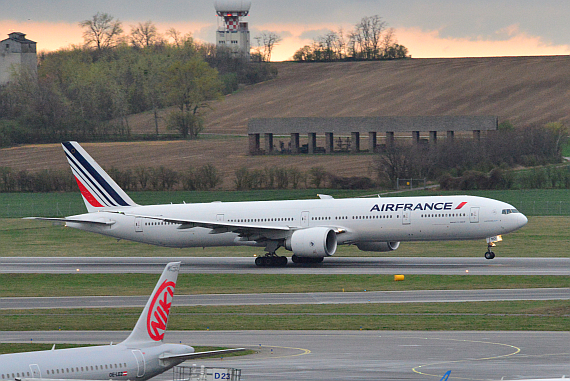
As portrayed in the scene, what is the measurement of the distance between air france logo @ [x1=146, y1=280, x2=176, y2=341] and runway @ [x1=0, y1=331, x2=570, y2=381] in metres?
3.61

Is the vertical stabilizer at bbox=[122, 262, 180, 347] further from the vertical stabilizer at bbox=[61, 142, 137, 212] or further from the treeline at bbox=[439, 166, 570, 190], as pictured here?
the treeline at bbox=[439, 166, 570, 190]

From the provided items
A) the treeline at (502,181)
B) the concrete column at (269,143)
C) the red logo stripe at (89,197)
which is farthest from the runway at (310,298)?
the concrete column at (269,143)

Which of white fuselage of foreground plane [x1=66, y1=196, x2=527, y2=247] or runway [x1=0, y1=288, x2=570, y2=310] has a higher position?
white fuselage of foreground plane [x1=66, y1=196, x2=527, y2=247]

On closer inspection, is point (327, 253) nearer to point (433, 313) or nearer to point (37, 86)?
point (433, 313)

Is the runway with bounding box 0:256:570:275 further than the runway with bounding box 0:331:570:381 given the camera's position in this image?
Yes

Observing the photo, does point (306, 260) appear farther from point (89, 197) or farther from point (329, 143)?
point (329, 143)

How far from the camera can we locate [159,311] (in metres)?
22.4

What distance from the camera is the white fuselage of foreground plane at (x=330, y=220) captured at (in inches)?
2197

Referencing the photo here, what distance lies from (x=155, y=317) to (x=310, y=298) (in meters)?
21.9

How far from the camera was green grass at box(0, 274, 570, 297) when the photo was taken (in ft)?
154

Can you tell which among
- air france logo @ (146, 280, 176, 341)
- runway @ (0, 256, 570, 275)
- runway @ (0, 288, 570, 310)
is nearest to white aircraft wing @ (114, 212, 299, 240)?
runway @ (0, 256, 570, 275)

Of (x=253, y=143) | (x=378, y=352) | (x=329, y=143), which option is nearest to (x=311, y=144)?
(x=329, y=143)

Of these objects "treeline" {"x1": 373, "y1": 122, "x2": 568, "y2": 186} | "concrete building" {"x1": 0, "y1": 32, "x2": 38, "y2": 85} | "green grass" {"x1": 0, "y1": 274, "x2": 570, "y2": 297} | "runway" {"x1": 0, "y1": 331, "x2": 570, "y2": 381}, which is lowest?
"green grass" {"x1": 0, "y1": 274, "x2": 570, "y2": 297}

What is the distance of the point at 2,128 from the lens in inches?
6225
